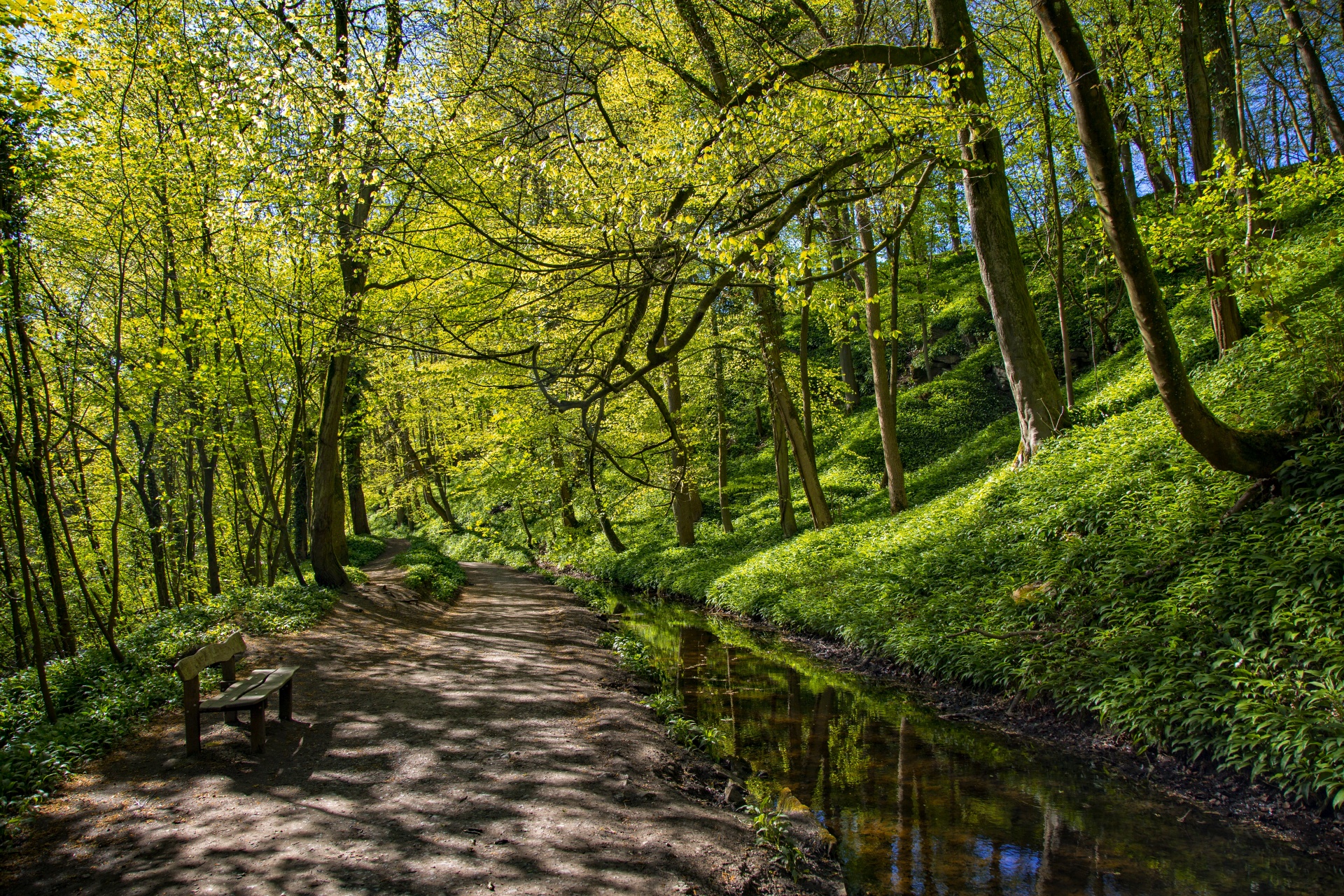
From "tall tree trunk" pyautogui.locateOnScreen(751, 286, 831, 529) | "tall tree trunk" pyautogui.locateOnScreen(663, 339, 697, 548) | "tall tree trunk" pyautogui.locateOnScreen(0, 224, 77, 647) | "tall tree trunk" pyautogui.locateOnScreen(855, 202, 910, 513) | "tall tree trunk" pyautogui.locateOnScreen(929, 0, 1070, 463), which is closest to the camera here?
"tall tree trunk" pyautogui.locateOnScreen(0, 224, 77, 647)

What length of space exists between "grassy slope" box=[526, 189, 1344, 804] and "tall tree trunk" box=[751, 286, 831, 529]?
1.37m

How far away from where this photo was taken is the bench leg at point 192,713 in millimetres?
5238

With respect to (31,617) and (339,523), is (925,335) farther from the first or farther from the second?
(31,617)

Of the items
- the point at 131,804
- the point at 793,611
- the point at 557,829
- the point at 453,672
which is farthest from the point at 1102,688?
the point at 131,804

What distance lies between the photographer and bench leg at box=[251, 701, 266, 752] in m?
5.40

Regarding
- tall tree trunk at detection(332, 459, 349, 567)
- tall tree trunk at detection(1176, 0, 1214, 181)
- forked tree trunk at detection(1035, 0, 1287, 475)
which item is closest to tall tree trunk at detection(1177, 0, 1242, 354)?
tall tree trunk at detection(1176, 0, 1214, 181)

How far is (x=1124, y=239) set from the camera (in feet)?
17.5

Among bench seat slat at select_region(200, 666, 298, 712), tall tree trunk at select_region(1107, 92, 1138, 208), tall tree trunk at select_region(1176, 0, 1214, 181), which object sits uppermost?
tall tree trunk at select_region(1107, 92, 1138, 208)

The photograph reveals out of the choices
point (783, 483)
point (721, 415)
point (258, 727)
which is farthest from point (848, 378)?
point (258, 727)

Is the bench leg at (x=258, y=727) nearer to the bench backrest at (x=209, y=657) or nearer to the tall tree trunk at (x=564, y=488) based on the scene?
the bench backrest at (x=209, y=657)

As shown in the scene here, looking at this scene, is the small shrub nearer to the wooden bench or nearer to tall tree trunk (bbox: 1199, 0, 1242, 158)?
the wooden bench

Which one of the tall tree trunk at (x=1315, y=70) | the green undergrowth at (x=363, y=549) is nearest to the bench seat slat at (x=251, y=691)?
the tall tree trunk at (x=1315, y=70)

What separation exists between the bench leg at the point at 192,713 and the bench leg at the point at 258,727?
377 mm

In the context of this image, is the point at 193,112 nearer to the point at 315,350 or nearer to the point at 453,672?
the point at 315,350
